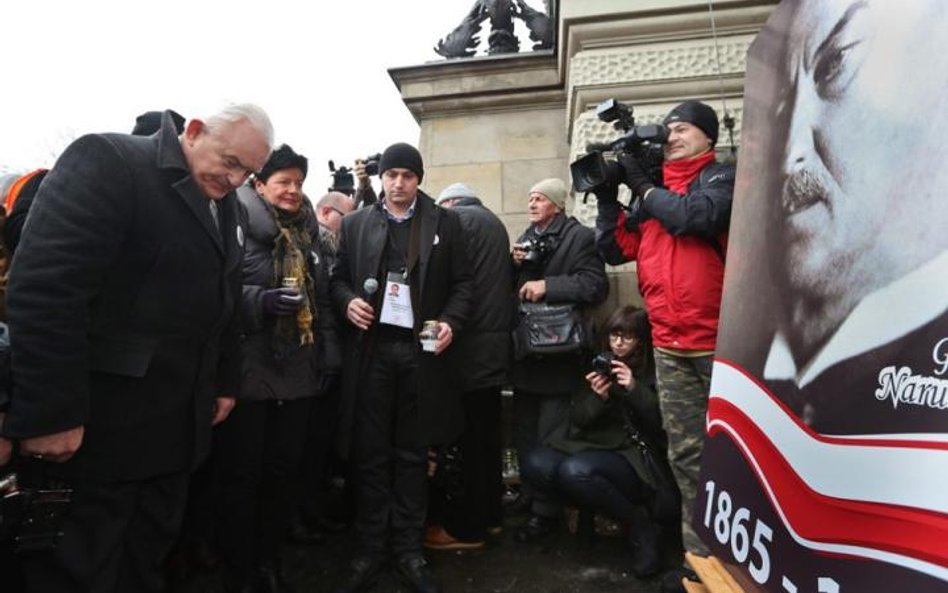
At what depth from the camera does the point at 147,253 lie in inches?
67.7

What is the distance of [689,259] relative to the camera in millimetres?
2506

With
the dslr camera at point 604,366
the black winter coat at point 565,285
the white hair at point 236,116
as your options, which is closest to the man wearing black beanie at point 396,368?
the black winter coat at point 565,285

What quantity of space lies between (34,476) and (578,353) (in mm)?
2341

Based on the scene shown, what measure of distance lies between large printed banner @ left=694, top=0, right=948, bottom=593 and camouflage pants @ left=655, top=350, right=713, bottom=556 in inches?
22.6

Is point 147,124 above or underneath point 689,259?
above

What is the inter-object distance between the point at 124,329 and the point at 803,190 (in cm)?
191

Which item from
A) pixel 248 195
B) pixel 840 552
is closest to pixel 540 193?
pixel 248 195

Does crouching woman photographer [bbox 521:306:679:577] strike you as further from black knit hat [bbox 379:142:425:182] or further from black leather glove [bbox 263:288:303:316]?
black leather glove [bbox 263:288:303:316]

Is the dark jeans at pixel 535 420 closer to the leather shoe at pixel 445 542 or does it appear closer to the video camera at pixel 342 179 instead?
the leather shoe at pixel 445 542

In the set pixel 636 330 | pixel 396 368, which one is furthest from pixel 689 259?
pixel 396 368

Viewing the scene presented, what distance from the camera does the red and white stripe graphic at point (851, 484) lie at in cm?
92

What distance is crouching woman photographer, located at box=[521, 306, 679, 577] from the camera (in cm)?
279

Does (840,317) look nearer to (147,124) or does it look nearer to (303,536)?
(147,124)

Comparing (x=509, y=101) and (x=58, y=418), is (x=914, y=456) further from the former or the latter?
(x=509, y=101)
